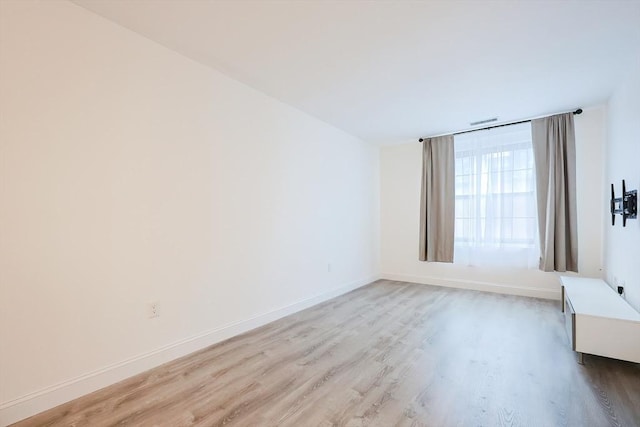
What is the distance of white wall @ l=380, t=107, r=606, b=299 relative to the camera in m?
3.58

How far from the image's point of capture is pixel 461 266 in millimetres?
4570

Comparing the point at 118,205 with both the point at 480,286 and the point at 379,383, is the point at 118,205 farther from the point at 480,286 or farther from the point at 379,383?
the point at 480,286

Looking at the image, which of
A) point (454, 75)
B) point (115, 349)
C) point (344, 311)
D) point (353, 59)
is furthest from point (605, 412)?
point (115, 349)

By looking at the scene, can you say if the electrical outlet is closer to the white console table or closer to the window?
the white console table

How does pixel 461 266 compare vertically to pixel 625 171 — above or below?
below

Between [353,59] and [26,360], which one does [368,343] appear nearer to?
[26,360]

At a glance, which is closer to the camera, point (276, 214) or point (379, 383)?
point (379, 383)

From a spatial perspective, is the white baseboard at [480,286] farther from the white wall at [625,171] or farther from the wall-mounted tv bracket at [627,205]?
the wall-mounted tv bracket at [627,205]

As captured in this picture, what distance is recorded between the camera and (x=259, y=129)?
10.1ft

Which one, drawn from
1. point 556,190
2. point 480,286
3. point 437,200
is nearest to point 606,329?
point 556,190

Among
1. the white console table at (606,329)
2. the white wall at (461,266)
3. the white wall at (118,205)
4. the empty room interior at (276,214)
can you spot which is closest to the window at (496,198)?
the empty room interior at (276,214)

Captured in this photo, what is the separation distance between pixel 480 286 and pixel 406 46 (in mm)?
3676

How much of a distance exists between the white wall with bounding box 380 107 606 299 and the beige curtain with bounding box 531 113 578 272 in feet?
0.44

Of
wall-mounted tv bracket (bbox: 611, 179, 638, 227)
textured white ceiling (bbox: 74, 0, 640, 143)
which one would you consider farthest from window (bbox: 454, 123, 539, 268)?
wall-mounted tv bracket (bbox: 611, 179, 638, 227)
